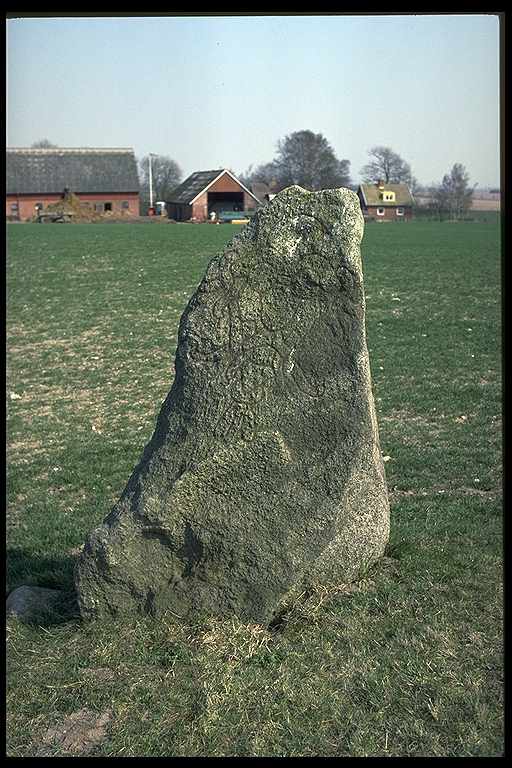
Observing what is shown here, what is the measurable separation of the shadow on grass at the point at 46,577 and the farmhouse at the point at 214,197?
62943 mm

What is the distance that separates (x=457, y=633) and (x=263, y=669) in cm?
116

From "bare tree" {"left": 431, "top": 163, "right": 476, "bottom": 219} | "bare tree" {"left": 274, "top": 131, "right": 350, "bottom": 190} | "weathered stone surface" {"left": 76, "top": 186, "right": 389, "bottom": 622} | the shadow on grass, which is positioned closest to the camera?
"weathered stone surface" {"left": 76, "top": 186, "right": 389, "bottom": 622}

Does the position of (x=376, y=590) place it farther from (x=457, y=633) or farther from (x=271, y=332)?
(x=271, y=332)

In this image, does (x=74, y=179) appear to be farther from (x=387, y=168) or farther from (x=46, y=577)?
(x=46, y=577)

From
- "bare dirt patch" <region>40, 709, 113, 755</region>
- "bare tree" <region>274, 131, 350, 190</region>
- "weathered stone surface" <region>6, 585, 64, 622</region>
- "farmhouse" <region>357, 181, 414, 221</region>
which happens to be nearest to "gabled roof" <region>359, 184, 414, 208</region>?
"farmhouse" <region>357, 181, 414, 221</region>

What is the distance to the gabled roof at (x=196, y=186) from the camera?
2687 inches

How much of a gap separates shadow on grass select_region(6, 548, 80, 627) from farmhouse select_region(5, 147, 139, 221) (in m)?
71.6

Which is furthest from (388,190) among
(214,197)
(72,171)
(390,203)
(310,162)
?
(310,162)

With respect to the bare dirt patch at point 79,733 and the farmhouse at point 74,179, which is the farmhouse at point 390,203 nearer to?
the farmhouse at point 74,179

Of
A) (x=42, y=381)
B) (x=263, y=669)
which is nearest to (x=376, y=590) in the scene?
(x=263, y=669)

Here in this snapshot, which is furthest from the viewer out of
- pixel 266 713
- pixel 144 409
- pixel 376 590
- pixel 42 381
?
pixel 42 381

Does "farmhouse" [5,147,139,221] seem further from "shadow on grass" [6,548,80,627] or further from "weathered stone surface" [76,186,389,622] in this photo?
"weathered stone surface" [76,186,389,622]

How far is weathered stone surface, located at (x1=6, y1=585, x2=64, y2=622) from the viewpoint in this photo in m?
5.34

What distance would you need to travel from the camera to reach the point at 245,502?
4.95m
